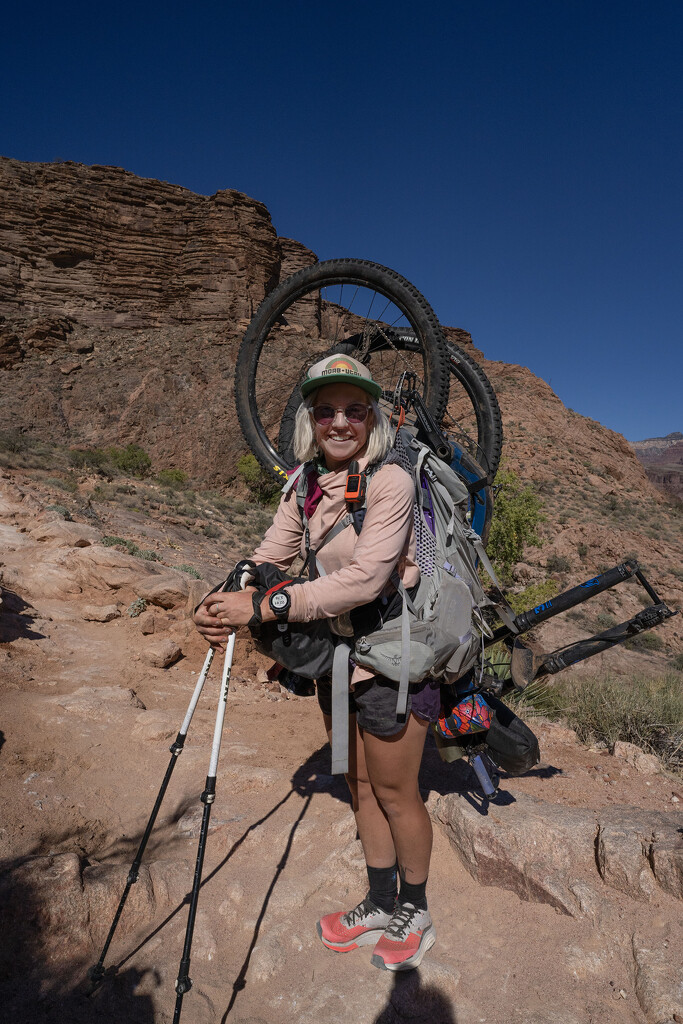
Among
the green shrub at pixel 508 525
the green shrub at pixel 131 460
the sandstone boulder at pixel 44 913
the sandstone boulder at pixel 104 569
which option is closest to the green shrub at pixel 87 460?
the green shrub at pixel 131 460

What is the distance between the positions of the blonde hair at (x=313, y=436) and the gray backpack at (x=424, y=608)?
0.15 feet

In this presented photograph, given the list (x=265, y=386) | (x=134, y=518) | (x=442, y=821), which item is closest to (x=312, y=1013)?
(x=442, y=821)

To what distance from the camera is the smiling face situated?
1910mm

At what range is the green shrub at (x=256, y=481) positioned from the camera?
24.5m

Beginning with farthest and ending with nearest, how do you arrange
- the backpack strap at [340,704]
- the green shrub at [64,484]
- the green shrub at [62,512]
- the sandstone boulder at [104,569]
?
1. the green shrub at [64,484]
2. the green shrub at [62,512]
3. the sandstone boulder at [104,569]
4. the backpack strap at [340,704]

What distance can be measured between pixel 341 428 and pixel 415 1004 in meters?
2.08

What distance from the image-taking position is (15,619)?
14.3ft

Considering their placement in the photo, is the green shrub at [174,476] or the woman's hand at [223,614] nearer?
the woman's hand at [223,614]

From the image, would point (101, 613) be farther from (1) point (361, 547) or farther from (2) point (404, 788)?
(1) point (361, 547)

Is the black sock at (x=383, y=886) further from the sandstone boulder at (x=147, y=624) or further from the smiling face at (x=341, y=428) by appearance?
the sandstone boulder at (x=147, y=624)

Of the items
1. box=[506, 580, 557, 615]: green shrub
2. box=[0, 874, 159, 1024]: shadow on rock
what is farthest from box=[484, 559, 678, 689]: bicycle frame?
box=[506, 580, 557, 615]: green shrub

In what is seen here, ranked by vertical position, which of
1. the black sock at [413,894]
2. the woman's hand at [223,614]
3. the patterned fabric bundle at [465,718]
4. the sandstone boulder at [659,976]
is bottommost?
the sandstone boulder at [659,976]

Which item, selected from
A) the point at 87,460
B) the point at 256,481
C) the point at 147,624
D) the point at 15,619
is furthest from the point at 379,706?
the point at 256,481

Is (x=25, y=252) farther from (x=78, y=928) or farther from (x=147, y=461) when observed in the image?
(x=78, y=928)
